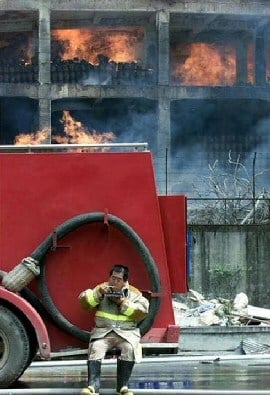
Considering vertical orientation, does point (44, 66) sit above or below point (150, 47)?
below

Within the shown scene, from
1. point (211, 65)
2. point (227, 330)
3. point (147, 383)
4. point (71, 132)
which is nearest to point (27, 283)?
point (147, 383)

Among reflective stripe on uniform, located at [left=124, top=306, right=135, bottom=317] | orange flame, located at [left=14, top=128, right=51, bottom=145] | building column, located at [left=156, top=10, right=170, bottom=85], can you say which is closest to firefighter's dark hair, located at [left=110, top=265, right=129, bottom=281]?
reflective stripe on uniform, located at [left=124, top=306, right=135, bottom=317]

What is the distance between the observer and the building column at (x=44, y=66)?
28.1m

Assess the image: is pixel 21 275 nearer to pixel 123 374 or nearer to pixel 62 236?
pixel 62 236

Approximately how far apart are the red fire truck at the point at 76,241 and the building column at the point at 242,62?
24.3 m

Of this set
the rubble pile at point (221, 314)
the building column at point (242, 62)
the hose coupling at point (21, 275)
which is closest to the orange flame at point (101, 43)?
the building column at point (242, 62)

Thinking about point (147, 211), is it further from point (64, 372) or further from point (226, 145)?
point (226, 145)

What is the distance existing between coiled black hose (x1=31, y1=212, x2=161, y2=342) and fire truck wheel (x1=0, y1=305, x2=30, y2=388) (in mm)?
332

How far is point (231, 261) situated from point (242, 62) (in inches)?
629

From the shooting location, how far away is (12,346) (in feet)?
25.6

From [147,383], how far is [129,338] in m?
1.42

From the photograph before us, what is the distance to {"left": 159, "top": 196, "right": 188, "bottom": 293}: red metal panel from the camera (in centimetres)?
812

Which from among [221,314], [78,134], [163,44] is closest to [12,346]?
[221,314]

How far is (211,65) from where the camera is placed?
31.8m
